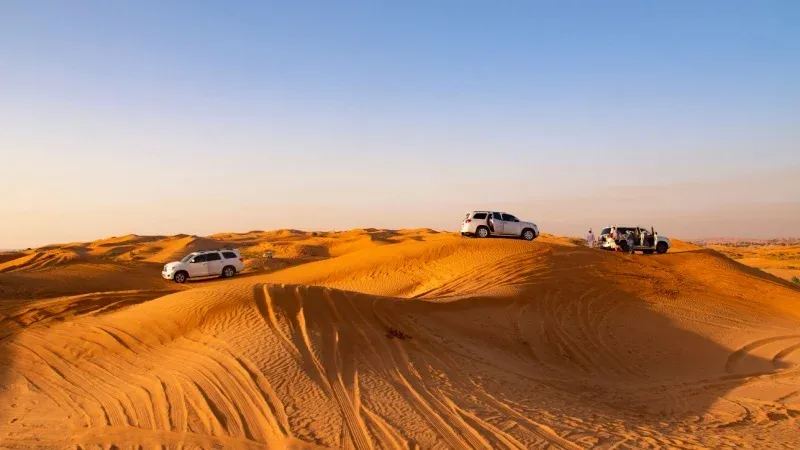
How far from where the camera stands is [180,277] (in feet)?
95.7

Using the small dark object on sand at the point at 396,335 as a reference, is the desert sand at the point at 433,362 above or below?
below

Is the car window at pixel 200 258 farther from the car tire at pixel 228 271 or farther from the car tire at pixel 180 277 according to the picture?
the car tire at pixel 228 271

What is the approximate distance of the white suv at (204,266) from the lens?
29141 millimetres

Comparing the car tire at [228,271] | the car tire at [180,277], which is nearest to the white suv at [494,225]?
the car tire at [228,271]

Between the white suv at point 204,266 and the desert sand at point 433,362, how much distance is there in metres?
7.53

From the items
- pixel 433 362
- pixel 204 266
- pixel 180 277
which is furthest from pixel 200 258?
pixel 433 362

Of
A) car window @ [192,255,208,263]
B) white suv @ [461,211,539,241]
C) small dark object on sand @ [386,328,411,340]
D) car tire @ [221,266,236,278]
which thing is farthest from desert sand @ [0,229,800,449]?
car tire @ [221,266,236,278]

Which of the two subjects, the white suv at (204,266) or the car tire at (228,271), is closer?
the white suv at (204,266)

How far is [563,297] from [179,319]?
1229cm

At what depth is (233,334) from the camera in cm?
1138

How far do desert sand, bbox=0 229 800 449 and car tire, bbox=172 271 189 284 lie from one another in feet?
24.7

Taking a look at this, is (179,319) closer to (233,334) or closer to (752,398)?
(233,334)

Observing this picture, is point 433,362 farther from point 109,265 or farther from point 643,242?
point 109,265

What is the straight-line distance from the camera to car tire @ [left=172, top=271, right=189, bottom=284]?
95.5 ft
